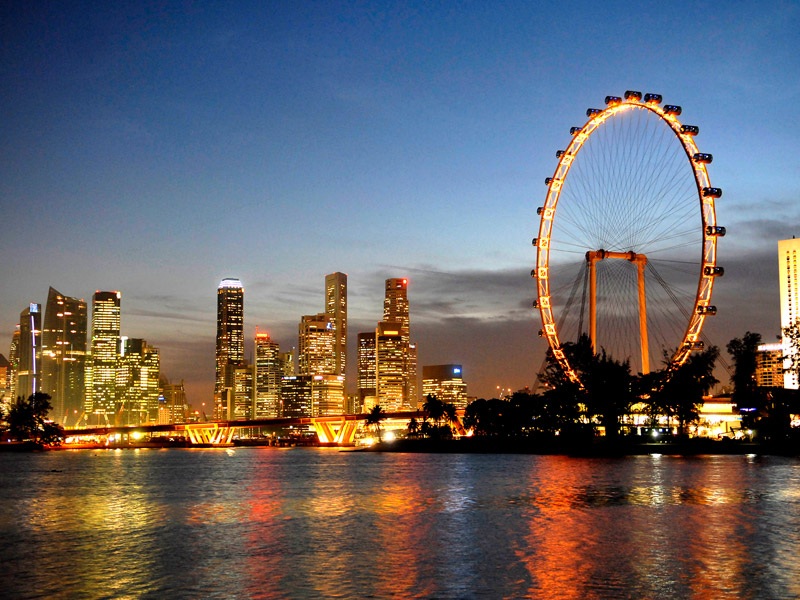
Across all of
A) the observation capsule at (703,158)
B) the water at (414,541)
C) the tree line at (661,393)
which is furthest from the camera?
the tree line at (661,393)

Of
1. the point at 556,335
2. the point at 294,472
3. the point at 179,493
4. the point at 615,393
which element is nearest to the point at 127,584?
the point at 179,493

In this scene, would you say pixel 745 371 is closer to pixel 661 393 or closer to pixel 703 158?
pixel 661 393

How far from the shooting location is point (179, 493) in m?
74.7

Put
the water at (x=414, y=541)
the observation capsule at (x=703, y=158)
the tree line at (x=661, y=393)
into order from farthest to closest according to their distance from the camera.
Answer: the tree line at (x=661, y=393) < the observation capsule at (x=703, y=158) < the water at (x=414, y=541)

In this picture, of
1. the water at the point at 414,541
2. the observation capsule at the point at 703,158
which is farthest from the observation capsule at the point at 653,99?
the water at the point at 414,541

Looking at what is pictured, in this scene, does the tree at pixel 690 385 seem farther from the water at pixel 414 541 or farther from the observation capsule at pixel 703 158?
the water at pixel 414 541

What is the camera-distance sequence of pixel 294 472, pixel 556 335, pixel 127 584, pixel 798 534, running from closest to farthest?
pixel 127 584
pixel 798 534
pixel 294 472
pixel 556 335

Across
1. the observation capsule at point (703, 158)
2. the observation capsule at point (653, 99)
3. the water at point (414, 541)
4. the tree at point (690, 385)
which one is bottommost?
the water at point (414, 541)

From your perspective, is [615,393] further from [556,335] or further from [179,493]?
[179,493]

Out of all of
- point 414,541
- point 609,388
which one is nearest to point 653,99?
point 609,388

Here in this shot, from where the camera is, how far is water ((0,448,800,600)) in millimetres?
30984

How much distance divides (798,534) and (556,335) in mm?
81706

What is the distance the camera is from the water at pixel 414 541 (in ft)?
102

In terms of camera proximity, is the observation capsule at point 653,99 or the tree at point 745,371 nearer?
the observation capsule at point 653,99
